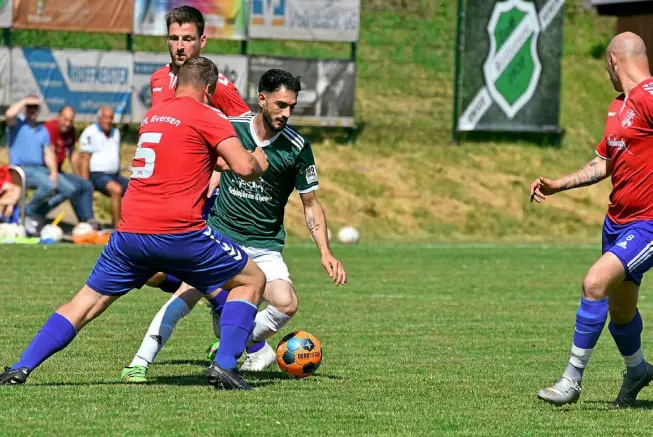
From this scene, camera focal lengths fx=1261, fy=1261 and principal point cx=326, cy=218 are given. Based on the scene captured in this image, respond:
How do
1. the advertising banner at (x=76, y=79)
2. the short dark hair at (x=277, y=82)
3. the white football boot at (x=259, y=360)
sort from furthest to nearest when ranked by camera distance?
1. the advertising banner at (x=76, y=79)
2. the white football boot at (x=259, y=360)
3. the short dark hair at (x=277, y=82)

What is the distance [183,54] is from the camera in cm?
835

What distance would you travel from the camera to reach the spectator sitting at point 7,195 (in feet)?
62.5

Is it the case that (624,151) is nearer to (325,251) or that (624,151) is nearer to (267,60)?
(325,251)

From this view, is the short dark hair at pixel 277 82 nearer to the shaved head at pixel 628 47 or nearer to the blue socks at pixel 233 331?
the blue socks at pixel 233 331

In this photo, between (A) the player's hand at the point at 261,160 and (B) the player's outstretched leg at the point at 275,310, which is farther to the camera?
(B) the player's outstretched leg at the point at 275,310

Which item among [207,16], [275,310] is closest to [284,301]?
[275,310]

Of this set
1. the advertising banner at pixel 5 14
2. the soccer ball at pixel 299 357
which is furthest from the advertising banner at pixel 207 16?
the soccer ball at pixel 299 357

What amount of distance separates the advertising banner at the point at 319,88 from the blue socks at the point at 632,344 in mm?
16711

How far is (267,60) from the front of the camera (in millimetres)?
23719

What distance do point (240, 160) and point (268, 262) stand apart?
56.6 inches

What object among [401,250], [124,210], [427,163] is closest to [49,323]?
[124,210]

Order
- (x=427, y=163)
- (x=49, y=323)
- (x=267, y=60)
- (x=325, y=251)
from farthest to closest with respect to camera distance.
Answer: (x=427, y=163), (x=267, y=60), (x=325, y=251), (x=49, y=323)

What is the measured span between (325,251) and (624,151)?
190cm

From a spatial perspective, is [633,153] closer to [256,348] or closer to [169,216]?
[169,216]
